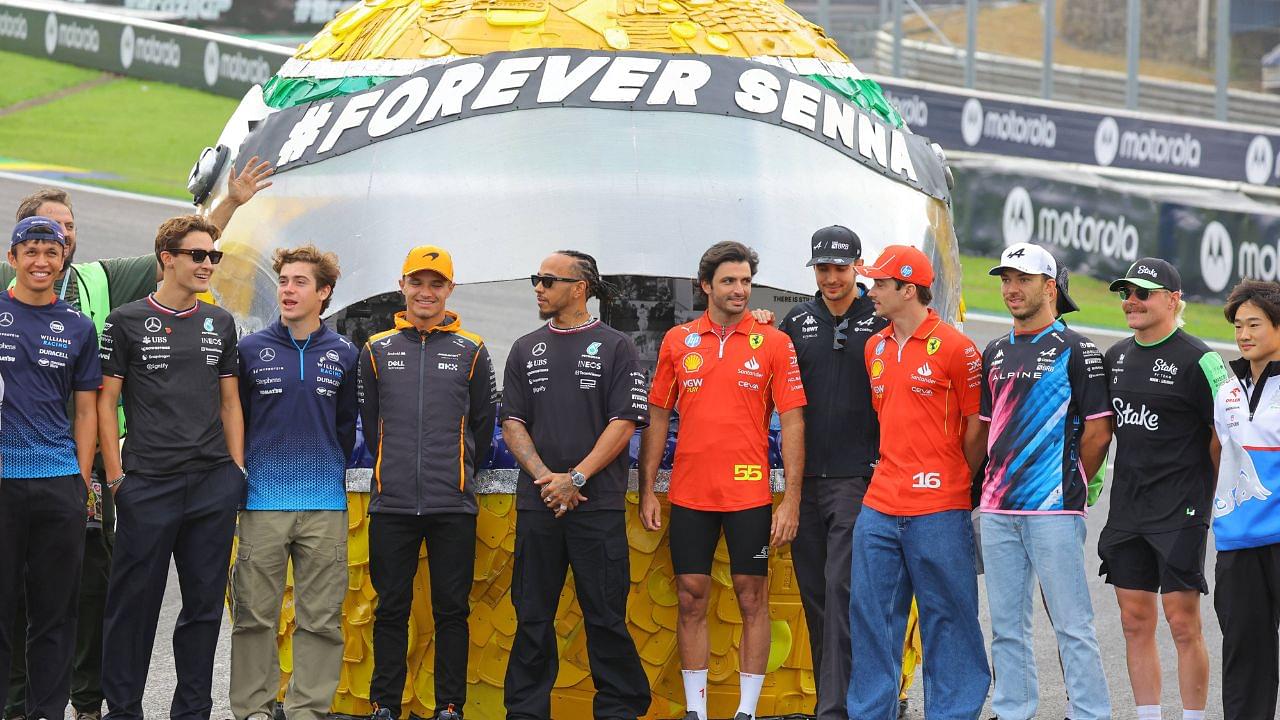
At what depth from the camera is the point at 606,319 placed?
9453 mm

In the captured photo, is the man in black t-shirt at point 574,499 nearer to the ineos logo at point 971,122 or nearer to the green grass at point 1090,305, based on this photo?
the green grass at point 1090,305

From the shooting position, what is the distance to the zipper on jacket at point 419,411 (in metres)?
6.72

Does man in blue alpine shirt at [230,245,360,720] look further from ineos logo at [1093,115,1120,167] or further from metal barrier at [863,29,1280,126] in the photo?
metal barrier at [863,29,1280,126]

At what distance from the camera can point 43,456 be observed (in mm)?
6422

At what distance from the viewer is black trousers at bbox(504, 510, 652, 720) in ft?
22.2

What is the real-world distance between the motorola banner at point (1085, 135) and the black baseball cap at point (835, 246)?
589 inches

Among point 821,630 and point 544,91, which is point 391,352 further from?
point 821,630

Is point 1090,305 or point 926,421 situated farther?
point 1090,305

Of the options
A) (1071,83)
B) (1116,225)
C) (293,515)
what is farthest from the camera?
(1071,83)

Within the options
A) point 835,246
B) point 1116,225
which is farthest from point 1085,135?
point 835,246

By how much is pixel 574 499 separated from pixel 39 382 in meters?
2.13

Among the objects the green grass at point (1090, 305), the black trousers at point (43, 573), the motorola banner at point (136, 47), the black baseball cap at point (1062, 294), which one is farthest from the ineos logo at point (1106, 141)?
the black trousers at point (43, 573)

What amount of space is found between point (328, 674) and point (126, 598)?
0.85 m

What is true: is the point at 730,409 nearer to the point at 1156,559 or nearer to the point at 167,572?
the point at 1156,559
